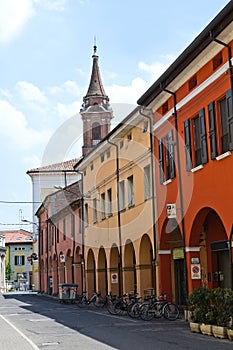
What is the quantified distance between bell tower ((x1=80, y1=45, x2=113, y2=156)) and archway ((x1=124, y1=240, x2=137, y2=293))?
36689 mm

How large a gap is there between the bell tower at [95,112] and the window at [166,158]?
4287cm

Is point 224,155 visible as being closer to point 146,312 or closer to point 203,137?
point 203,137

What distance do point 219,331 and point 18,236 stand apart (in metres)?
93.7

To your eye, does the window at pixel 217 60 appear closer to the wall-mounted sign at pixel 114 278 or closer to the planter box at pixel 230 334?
the planter box at pixel 230 334

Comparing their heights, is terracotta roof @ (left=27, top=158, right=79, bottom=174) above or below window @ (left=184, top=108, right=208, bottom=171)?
above

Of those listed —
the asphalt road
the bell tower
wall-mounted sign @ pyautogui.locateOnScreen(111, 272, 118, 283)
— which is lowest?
the asphalt road

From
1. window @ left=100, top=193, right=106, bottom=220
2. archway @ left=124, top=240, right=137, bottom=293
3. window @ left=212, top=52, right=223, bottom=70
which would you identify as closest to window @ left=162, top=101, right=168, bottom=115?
window @ left=212, top=52, right=223, bottom=70

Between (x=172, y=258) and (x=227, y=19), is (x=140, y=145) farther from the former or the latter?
(x=227, y=19)

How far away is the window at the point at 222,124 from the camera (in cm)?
1961

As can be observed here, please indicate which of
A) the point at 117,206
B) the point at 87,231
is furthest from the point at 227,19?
the point at 87,231

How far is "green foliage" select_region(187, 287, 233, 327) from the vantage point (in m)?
17.8

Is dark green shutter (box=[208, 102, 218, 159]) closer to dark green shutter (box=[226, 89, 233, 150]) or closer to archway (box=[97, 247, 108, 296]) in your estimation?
dark green shutter (box=[226, 89, 233, 150])

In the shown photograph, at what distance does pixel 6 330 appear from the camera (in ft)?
73.8

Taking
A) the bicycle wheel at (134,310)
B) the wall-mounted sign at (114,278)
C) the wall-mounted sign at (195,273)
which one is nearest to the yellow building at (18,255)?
the wall-mounted sign at (114,278)
